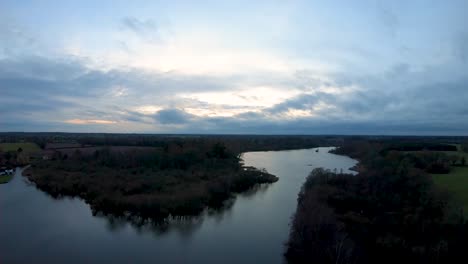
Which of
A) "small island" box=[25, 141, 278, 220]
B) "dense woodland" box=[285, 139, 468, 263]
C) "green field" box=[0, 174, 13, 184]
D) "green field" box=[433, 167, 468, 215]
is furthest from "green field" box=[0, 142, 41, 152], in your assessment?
"green field" box=[433, 167, 468, 215]

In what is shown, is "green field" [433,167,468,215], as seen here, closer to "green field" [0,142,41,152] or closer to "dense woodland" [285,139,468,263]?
"dense woodland" [285,139,468,263]

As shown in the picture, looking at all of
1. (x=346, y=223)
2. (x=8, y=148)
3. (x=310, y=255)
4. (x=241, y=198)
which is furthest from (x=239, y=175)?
(x=8, y=148)

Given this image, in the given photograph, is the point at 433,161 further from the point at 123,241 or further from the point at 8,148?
the point at 8,148

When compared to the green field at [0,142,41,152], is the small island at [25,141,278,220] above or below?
below

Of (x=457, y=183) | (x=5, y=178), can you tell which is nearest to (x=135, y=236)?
(x=457, y=183)

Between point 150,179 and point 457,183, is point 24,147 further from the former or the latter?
point 457,183

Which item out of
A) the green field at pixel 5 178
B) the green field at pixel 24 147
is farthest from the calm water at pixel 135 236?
the green field at pixel 24 147
